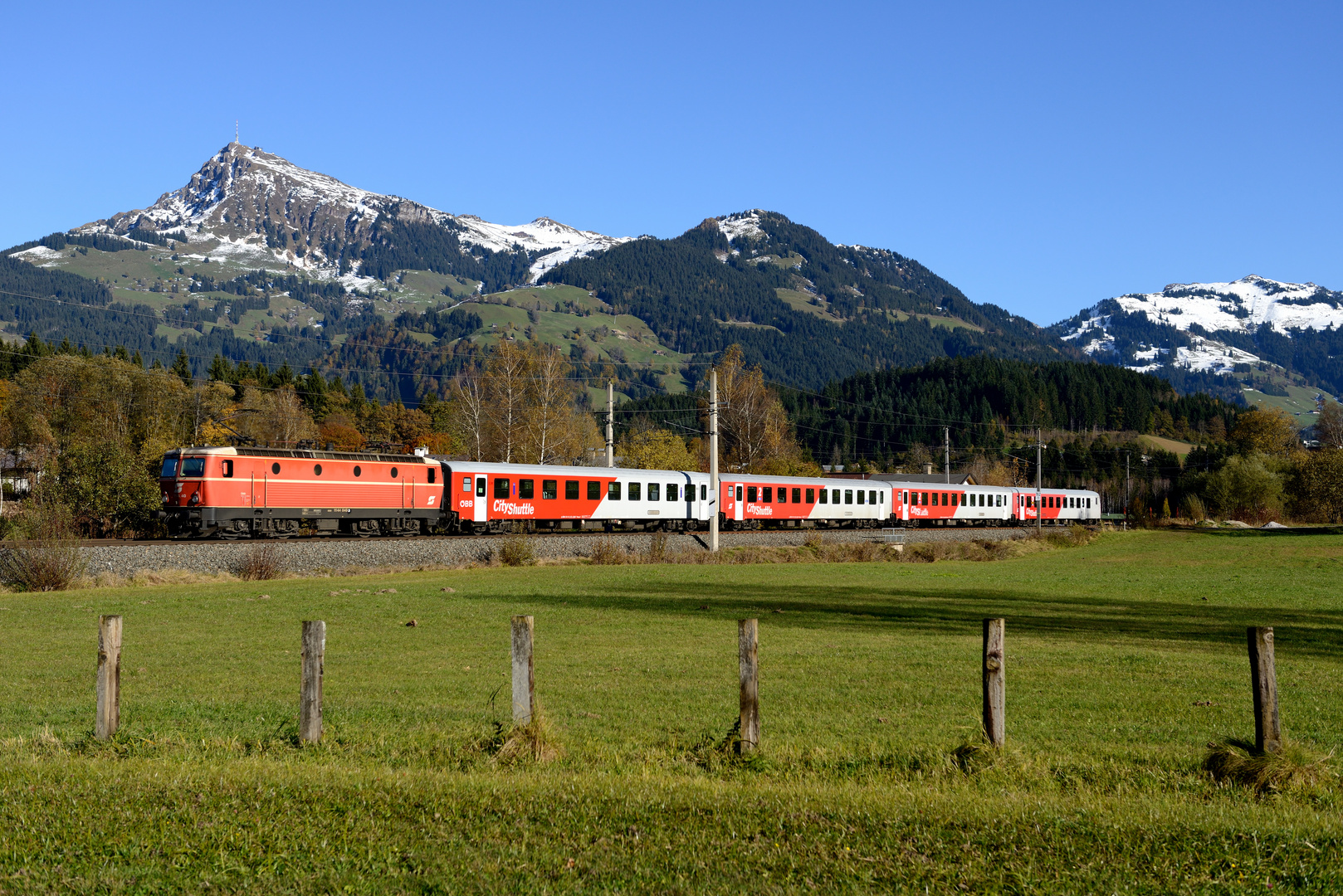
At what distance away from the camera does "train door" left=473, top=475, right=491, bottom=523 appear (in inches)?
1663

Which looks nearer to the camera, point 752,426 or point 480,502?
point 480,502

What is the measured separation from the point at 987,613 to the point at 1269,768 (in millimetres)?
16427

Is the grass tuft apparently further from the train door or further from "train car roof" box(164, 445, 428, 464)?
the train door

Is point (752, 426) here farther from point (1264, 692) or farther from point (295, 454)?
point (1264, 692)

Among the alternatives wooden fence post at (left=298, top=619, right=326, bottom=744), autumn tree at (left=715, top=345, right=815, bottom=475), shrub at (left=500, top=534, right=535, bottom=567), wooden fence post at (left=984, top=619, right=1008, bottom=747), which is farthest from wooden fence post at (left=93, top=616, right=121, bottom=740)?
autumn tree at (left=715, top=345, right=815, bottom=475)

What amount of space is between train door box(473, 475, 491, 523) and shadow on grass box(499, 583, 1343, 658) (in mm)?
14311

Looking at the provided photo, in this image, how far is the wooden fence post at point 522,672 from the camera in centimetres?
895

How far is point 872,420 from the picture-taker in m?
191

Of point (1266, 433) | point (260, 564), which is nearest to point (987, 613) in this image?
point (260, 564)

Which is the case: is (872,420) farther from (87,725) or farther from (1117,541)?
(87,725)

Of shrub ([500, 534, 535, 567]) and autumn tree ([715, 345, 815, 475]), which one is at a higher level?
autumn tree ([715, 345, 815, 475])

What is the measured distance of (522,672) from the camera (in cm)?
898

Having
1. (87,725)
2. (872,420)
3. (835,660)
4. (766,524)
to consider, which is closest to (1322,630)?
(835,660)

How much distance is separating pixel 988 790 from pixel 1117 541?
2713 inches
